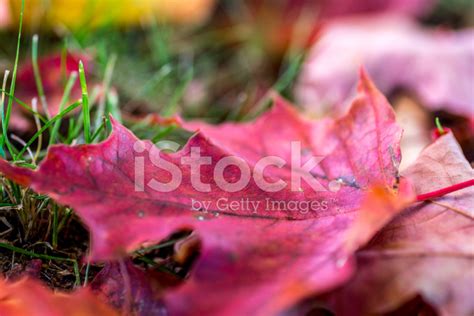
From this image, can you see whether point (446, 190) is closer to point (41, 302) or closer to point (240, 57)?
point (41, 302)

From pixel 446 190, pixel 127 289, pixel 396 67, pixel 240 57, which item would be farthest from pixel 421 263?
pixel 240 57

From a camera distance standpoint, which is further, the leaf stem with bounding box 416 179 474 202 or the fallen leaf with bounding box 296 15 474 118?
the fallen leaf with bounding box 296 15 474 118

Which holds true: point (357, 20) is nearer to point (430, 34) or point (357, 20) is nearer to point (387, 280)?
point (430, 34)

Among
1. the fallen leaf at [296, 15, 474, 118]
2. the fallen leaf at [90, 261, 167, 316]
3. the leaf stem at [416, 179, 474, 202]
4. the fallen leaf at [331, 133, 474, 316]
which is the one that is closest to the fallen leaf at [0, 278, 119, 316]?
the fallen leaf at [90, 261, 167, 316]

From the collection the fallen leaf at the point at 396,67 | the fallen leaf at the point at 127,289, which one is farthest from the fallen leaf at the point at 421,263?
the fallen leaf at the point at 396,67

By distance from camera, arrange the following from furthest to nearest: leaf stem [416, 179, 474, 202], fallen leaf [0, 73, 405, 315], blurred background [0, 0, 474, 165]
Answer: blurred background [0, 0, 474, 165] → leaf stem [416, 179, 474, 202] → fallen leaf [0, 73, 405, 315]

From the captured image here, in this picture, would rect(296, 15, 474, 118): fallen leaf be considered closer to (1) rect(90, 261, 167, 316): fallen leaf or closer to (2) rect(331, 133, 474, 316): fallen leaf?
(2) rect(331, 133, 474, 316): fallen leaf

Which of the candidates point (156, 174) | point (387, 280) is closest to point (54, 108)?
point (156, 174)
